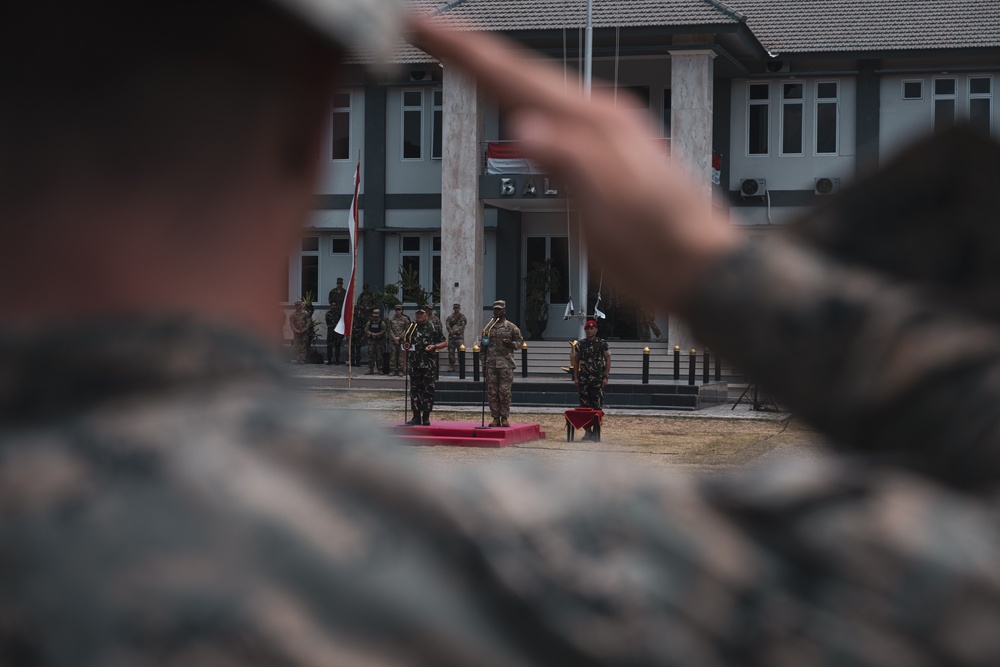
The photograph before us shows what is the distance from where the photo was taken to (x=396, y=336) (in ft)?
103

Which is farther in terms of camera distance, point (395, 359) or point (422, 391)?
point (395, 359)

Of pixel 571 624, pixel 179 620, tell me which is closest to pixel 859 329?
pixel 571 624

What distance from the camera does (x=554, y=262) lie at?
34.7m

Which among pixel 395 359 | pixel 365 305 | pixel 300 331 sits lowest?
pixel 395 359

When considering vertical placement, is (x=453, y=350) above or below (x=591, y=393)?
above

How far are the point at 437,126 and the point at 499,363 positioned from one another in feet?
51.7

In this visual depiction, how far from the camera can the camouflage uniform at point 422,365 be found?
19.6 m

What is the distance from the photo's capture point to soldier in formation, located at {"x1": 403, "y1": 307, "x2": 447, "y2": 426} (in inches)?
770

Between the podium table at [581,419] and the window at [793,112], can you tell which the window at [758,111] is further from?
the podium table at [581,419]

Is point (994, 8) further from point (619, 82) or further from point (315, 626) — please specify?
point (315, 626)

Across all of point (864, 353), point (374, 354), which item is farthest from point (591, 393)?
point (864, 353)

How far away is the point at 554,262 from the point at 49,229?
111 ft

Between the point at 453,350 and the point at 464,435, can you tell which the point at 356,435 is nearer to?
the point at 464,435

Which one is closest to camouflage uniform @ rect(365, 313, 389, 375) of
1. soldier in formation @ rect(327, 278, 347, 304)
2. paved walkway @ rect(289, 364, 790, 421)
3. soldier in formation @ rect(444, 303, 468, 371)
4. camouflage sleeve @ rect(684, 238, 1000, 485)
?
paved walkway @ rect(289, 364, 790, 421)
